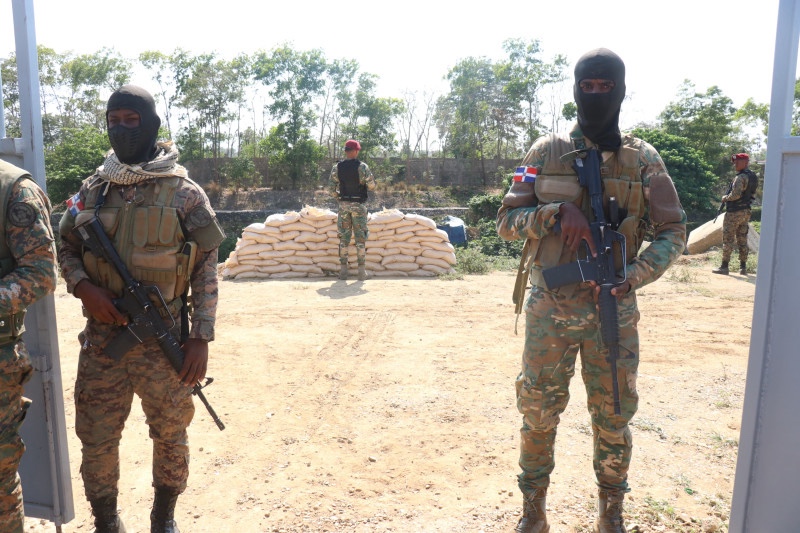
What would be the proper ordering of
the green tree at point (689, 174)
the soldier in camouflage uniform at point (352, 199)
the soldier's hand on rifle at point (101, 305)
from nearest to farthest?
the soldier's hand on rifle at point (101, 305) < the soldier in camouflage uniform at point (352, 199) < the green tree at point (689, 174)

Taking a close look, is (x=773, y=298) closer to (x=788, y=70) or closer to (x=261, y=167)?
(x=788, y=70)

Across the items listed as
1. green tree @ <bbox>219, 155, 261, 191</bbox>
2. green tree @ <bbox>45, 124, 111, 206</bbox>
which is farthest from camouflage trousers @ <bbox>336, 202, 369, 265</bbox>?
green tree @ <bbox>45, 124, 111, 206</bbox>

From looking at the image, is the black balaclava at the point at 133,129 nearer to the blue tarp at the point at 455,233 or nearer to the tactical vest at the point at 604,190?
the tactical vest at the point at 604,190

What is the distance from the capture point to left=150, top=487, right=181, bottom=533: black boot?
2.23m

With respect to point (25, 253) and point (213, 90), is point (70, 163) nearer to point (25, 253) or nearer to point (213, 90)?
point (213, 90)

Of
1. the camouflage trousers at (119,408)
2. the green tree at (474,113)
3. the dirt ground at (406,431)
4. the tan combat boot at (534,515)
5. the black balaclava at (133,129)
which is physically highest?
the green tree at (474,113)

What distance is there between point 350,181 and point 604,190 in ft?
20.6

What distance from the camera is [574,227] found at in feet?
6.91

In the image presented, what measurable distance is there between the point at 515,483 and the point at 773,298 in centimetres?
144

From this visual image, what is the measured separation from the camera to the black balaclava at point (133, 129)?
2080 millimetres

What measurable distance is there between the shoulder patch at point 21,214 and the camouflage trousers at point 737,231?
9.85 meters

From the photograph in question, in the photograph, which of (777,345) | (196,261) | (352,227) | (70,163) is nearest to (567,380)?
(777,345)

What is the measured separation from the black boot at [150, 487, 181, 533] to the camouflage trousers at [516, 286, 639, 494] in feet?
4.57

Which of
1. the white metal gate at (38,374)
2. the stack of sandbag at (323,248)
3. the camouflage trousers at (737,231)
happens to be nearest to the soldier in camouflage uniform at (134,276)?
the white metal gate at (38,374)
